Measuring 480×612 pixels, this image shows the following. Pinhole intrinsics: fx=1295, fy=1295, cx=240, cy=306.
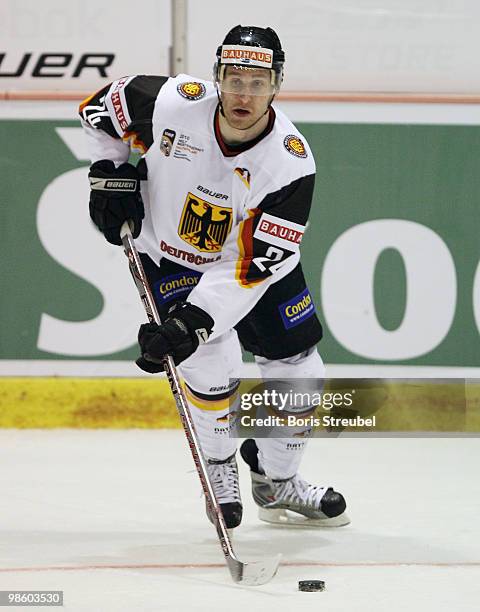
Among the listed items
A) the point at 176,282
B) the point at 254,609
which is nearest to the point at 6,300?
the point at 176,282

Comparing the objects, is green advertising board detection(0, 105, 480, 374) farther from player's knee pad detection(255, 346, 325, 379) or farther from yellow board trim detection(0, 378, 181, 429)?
player's knee pad detection(255, 346, 325, 379)

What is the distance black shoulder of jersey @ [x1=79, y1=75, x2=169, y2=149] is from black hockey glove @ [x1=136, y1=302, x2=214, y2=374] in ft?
1.72

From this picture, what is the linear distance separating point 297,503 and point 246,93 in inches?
45.9

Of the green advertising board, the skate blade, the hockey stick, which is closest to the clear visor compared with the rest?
the hockey stick

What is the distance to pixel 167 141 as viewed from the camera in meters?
3.18

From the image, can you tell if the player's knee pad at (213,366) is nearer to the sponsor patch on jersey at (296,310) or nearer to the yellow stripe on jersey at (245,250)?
the sponsor patch on jersey at (296,310)

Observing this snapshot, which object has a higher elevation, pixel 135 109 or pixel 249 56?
pixel 249 56

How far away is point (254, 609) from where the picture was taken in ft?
8.61

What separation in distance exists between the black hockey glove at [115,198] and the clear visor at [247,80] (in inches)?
15.2

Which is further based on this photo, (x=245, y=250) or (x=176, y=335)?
(x=245, y=250)

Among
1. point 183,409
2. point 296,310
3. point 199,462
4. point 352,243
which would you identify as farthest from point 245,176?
point 352,243

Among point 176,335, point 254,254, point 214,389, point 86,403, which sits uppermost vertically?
point 254,254

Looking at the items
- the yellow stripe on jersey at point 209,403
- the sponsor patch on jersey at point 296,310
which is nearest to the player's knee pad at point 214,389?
the yellow stripe on jersey at point 209,403

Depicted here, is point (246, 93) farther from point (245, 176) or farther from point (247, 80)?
point (245, 176)
